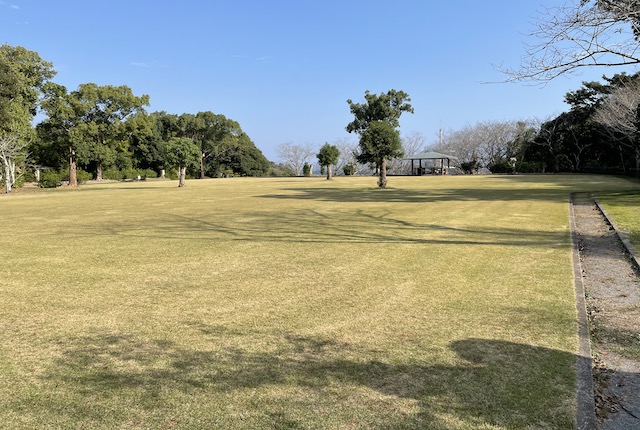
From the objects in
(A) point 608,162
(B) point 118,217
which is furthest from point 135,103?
(A) point 608,162

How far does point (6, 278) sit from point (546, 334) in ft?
22.6

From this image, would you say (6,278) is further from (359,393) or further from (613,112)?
(613,112)

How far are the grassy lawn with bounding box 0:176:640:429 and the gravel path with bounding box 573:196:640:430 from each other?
21 centimetres

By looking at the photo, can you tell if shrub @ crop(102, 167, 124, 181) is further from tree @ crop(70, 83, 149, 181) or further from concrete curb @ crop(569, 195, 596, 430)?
concrete curb @ crop(569, 195, 596, 430)

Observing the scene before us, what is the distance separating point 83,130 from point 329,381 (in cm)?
4089

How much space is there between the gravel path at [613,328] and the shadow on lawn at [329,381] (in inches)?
8.9

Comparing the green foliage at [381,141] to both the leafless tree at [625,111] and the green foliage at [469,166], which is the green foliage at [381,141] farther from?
the green foliage at [469,166]

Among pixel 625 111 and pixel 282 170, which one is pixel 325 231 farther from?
pixel 282 170

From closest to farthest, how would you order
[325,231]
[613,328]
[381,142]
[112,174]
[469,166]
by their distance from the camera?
[613,328] < [325,231] < [381,142] < [112,174] < [469,166]

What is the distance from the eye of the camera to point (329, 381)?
287 centimetres

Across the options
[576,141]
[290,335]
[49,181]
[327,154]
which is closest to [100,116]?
[49,181]

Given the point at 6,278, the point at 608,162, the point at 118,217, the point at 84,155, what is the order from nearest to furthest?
the point at 6,278, the point at 118,217, the point at 84,155, the point at 608,162

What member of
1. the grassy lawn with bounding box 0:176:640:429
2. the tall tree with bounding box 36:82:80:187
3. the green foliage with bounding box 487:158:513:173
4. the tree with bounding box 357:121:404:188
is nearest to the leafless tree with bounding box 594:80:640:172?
the tree with bounding box 357:121:404:188

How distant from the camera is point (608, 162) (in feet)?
143
